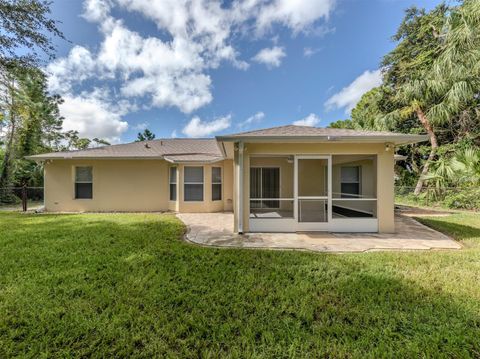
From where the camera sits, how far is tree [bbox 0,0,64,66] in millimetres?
6281

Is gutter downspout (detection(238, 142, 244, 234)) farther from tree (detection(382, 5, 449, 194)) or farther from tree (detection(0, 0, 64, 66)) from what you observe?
tree (detection(382, 5, 449, 194))

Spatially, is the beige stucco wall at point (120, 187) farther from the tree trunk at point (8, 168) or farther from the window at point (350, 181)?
the tree trunk at point (8, 168)

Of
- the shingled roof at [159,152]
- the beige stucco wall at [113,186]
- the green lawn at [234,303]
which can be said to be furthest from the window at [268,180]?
the green lawn at [234,303]

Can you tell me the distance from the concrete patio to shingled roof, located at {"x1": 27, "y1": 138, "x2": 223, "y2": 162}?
5.03 metres

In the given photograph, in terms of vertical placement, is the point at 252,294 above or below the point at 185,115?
below

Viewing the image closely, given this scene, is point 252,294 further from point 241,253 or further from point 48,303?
point 48,303

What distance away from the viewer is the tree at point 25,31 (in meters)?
6.28

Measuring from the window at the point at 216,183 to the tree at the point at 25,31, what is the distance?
7.55 m

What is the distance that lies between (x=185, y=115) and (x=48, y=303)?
72.7 feet

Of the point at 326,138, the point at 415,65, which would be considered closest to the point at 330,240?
the point at 326,138

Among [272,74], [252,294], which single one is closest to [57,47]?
[252,294]

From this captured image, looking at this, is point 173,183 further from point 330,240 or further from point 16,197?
point 16,197

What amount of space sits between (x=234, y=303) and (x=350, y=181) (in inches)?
344

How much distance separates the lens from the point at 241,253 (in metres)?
5.11
